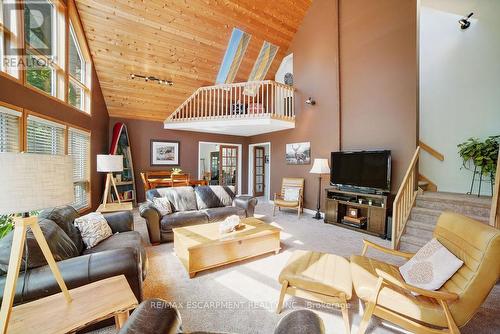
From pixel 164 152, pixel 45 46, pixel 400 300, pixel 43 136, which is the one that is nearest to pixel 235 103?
pixel 164 152

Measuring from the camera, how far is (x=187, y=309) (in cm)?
186

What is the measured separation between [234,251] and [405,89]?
4054 mm

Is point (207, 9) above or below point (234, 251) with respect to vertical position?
above

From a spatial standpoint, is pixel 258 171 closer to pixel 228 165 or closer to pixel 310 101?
pixel 228 165

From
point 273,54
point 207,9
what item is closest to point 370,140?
point 273,54

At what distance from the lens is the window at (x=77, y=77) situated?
3.86 metres

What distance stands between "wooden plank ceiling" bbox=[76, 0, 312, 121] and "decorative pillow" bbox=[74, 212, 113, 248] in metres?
3.95

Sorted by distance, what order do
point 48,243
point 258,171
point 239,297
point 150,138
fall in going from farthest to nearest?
point 258,171
point 150,138
point 239,297
point 48,243

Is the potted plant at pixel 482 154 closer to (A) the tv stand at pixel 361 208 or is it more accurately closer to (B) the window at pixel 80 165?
(A) the tv stand at pixel 361 208

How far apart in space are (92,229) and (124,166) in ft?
13.7

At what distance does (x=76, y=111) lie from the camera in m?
3.85

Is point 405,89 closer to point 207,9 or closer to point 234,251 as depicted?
point 234,251

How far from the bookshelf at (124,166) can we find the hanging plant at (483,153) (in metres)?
7.58

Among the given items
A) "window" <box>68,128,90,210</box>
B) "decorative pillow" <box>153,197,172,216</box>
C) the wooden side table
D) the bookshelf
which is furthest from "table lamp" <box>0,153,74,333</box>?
the bookshelf
